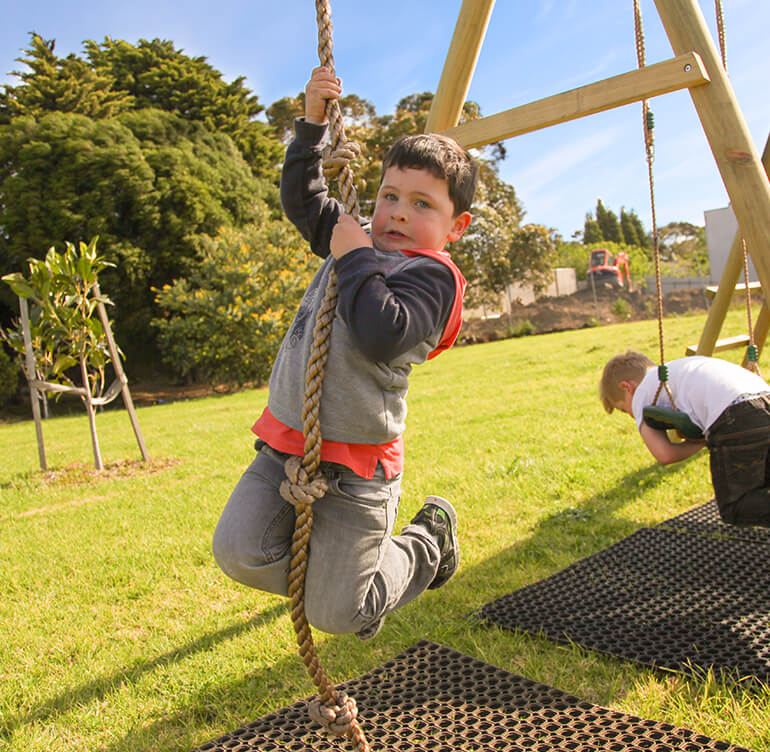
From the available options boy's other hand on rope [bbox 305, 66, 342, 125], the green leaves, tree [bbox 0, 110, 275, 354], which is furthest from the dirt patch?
boy's other hand on rope [bbox 305, 66, 342, 125]

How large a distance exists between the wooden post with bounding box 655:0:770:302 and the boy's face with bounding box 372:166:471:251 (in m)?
1.52

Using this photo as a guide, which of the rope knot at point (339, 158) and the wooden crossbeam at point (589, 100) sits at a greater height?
the wooden crossbeam at point (589, 100)

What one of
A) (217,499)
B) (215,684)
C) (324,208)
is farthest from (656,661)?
(217,499)

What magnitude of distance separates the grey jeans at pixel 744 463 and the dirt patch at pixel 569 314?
22574 mm

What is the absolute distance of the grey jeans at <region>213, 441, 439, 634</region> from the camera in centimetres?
194

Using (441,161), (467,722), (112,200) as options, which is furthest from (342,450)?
(112,200)

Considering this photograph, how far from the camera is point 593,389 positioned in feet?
31.3

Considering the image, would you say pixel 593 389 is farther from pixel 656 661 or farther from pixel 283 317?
pixel 283 317

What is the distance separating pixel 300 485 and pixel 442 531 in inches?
32.8

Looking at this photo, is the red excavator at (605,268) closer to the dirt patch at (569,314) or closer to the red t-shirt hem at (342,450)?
the dirt patch at (569,314)

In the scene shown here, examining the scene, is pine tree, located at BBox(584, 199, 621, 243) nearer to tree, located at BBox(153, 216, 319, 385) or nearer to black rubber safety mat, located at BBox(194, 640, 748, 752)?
tree, located at BBox(153, 216, 319, 385)

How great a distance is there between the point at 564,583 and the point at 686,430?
92 cm

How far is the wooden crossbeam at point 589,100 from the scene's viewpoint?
2.84 m

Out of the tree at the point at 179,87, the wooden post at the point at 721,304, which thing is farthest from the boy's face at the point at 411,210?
the tree at the point at 179,87
